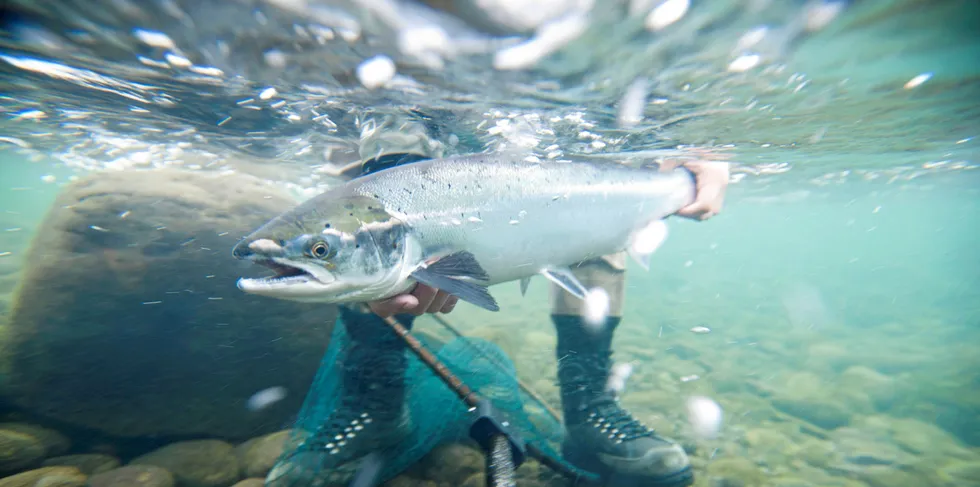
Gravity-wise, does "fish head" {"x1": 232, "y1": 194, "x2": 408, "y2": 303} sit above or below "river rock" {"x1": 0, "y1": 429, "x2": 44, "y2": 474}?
above

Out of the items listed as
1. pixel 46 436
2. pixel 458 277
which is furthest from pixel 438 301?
pixel 46 436

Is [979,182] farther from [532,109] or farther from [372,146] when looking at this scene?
[372,146]

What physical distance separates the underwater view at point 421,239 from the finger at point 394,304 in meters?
0.02

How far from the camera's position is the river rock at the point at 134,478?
3391 millimetres

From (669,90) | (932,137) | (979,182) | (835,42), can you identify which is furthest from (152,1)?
(979,182)

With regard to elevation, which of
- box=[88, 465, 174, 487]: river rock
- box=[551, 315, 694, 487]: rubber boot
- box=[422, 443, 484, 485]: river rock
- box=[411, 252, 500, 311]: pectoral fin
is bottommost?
box=[88, 465, 174, 487]: river rock

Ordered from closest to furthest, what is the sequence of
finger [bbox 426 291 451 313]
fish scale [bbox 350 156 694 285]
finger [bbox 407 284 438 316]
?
fish scale [bbox 350 156 694 285] → finger [bbox 407 284 438 316] → finger [bbox 426 291 451 313]

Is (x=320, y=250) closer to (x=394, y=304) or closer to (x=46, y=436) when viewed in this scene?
(x=394, y=304)

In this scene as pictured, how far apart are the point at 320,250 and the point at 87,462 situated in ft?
13.4

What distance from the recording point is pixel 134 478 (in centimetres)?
347

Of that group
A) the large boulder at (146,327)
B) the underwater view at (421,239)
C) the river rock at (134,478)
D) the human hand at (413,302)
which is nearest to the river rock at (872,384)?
the underwater view at (421,239)

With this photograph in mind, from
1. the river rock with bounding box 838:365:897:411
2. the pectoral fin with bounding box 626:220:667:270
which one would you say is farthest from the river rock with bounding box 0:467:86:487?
the river rock with bounding box 838:365:897:411

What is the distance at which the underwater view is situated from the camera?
3.33m

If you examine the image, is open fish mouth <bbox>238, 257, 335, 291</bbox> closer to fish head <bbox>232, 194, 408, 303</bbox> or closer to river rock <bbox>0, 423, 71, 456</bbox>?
fish head <bbox>232, 194, 408, 303</bbox>
